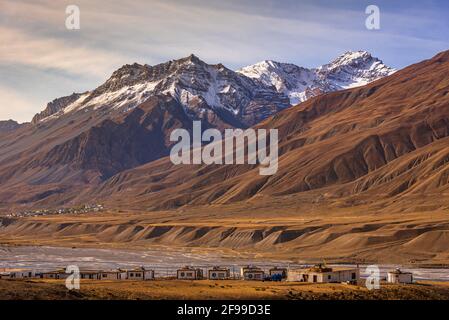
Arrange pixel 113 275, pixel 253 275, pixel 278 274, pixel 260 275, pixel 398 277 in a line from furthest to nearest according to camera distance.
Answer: pixel 113 275 → pixel 278 274 → pixel 253 275 → pixel 260 275 → pixel 398 277

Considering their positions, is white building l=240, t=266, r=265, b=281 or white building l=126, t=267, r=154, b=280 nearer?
white building l=126, t=267, r=154, b=280

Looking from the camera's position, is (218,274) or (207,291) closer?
(207,291)

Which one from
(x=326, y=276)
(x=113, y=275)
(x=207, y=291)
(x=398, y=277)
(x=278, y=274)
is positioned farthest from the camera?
(x=113, y=275)

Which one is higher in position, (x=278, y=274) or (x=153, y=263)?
(x=153, y=263)

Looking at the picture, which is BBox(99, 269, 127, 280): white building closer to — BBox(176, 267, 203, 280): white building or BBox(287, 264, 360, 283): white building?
BBox(176, 267, 203, 280): white building

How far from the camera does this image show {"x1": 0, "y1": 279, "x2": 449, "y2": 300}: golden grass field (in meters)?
83.6

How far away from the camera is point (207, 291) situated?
93.8 metres

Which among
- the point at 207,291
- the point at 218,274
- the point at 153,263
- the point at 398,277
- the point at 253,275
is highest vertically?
the point at 153,263

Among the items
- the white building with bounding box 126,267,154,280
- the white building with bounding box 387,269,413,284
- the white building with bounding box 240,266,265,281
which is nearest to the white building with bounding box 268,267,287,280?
the white building with bounding box 240,266,265,281

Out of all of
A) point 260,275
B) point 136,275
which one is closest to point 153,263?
point 136,275

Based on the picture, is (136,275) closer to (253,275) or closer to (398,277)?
(253,275)

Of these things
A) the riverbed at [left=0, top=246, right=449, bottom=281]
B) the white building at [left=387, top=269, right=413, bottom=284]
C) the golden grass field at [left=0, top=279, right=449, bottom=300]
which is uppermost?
the riverbed at [left=0, top=246, right=449, bottom=281]
